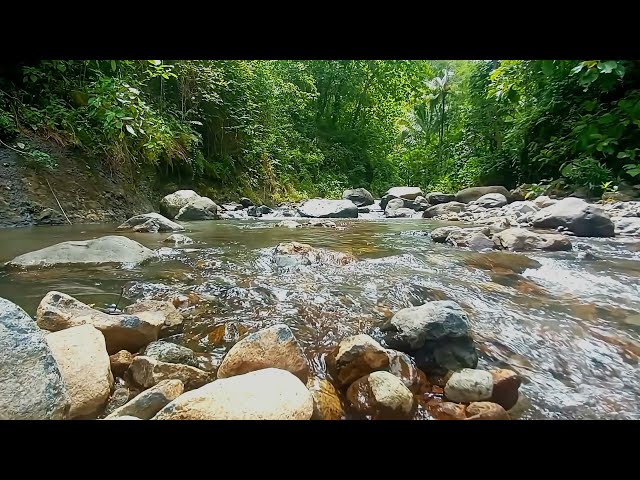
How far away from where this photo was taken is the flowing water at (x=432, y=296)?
6.90ft

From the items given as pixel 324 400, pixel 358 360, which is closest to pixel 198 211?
pixel 358 360

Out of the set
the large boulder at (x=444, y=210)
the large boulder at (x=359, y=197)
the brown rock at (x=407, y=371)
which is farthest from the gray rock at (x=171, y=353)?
the large boulder at (x=359, y=197)

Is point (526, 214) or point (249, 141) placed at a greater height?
point (249, 141)

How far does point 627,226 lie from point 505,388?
591 centimetres

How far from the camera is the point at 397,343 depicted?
2262 mm

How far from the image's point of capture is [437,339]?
215 centimetres

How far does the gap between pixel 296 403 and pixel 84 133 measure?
7.56 m

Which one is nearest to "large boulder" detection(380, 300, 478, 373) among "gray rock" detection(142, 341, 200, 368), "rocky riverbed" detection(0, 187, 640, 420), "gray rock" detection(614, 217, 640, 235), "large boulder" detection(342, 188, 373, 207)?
"rocky riverbed" detection(0, 187, 640, 420)

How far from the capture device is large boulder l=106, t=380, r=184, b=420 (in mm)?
1538
